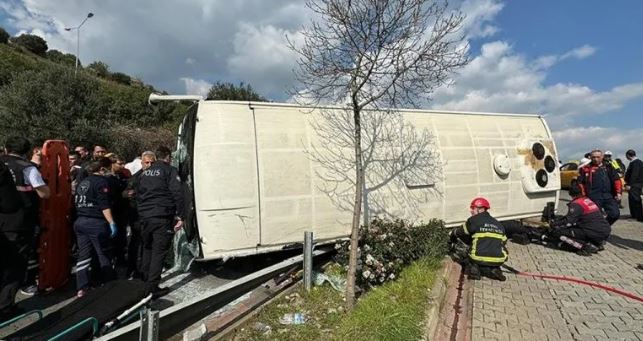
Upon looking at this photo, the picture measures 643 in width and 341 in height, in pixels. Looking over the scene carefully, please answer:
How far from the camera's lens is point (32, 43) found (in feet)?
151

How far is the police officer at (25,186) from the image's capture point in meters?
4.50

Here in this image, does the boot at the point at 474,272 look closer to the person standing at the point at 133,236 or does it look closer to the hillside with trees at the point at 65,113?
the person standing at the point at 133,236

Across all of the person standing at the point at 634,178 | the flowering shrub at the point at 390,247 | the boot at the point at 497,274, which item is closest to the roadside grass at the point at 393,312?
the flowering shrub at the point at 390,247

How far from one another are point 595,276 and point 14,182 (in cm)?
815

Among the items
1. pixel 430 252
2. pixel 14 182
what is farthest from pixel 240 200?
pixel 430 252

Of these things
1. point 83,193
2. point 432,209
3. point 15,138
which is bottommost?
point 432,209

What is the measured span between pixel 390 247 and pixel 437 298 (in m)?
1.05

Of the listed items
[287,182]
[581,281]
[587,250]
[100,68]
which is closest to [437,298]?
[287,182]

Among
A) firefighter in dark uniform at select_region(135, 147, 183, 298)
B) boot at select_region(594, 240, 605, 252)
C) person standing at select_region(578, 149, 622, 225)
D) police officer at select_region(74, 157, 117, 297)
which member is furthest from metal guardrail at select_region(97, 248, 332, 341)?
person standing at select_region(578, 149, 622, 225)

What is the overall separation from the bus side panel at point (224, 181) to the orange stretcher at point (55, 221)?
1.94 metres

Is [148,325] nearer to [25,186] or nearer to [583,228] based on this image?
[25,186]

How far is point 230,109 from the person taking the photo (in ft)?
18.4

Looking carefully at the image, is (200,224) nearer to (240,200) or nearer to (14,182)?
(240,200)

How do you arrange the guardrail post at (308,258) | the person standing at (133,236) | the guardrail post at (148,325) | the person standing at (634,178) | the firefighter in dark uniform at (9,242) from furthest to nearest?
the person standing at (634,178), the person standing at (133,236), the guardrail post at (308,258), the firefighter in dark uniform at (9,242), the guardrail post at (148,325)
